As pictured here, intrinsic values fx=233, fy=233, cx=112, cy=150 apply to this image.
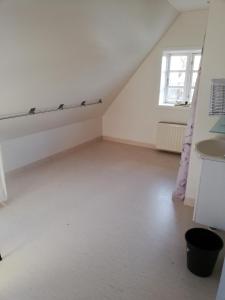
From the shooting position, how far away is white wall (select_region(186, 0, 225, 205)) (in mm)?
2170

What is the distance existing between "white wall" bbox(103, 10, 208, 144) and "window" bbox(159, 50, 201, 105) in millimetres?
145

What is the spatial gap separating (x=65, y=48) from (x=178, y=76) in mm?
2545

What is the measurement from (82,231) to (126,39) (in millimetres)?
2318

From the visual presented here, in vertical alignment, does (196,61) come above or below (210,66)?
above

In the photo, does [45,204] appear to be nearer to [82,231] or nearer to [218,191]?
[82,231]

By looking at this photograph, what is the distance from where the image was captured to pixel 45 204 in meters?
2.64

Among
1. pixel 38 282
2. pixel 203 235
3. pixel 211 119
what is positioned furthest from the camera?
pixel 211 119

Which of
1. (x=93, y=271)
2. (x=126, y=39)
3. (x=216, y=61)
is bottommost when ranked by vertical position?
(x=93, y=271)

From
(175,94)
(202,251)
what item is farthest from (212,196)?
(175,94)

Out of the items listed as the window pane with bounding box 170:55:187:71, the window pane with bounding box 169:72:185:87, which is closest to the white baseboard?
the window pane with bounding box 169:72:185:87

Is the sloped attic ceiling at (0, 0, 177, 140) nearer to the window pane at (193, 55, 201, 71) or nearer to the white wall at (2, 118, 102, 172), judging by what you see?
the white wall at (2, 118, 102, 172)

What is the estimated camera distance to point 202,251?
1644mm

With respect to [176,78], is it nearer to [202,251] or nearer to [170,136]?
[170,136]

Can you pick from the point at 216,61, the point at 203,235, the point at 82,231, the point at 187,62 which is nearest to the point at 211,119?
the point at 216,61
